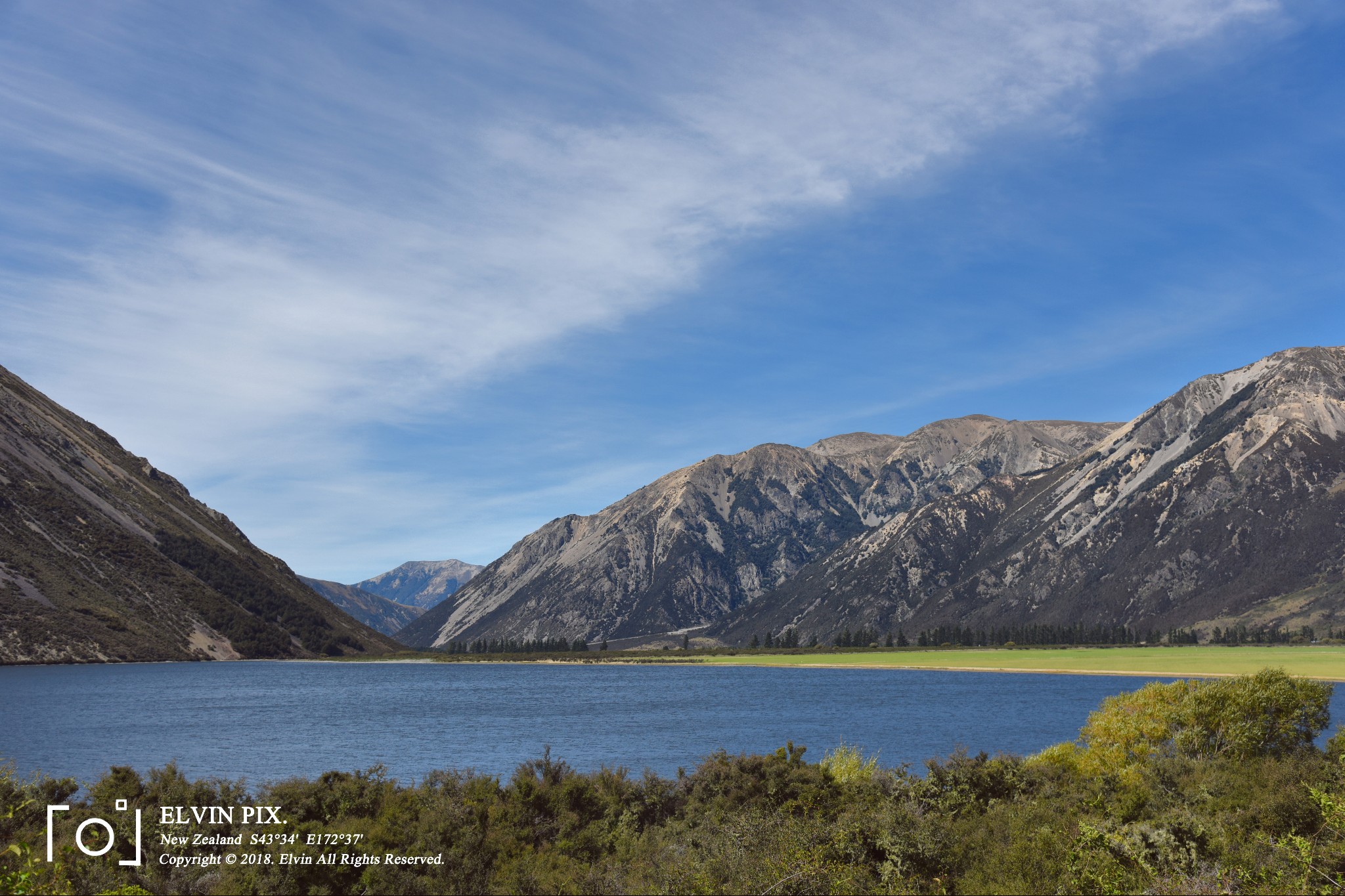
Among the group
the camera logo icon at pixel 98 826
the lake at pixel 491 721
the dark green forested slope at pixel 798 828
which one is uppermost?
the camera logo icon at pixel 98 826

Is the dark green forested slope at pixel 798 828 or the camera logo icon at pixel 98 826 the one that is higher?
the camera logo icon at pixel 98 826

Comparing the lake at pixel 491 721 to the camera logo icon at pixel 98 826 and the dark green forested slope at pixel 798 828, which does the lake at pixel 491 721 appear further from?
the camera logo icon at pixel 98 826

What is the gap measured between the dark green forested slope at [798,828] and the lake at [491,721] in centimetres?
2072

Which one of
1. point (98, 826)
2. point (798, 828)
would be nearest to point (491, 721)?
point (98, 826)

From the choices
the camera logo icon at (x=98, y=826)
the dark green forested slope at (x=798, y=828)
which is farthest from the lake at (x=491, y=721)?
the camera logo icon at (x=98, y=826)

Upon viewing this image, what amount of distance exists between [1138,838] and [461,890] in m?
16.8

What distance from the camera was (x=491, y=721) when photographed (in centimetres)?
9281

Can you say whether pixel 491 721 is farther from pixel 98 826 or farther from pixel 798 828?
pixel 798 828

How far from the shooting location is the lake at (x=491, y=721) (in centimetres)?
6241

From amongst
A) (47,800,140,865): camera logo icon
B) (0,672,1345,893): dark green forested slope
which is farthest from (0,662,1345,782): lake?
(47,800,140,865): camera logo icon

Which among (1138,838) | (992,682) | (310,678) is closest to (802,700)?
(992,682)

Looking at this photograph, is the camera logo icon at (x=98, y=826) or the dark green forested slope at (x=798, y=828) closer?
the camera logo icon at (x=98, y=826)

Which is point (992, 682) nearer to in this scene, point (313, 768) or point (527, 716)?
point (527, 716)

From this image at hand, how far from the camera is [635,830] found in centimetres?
2723
